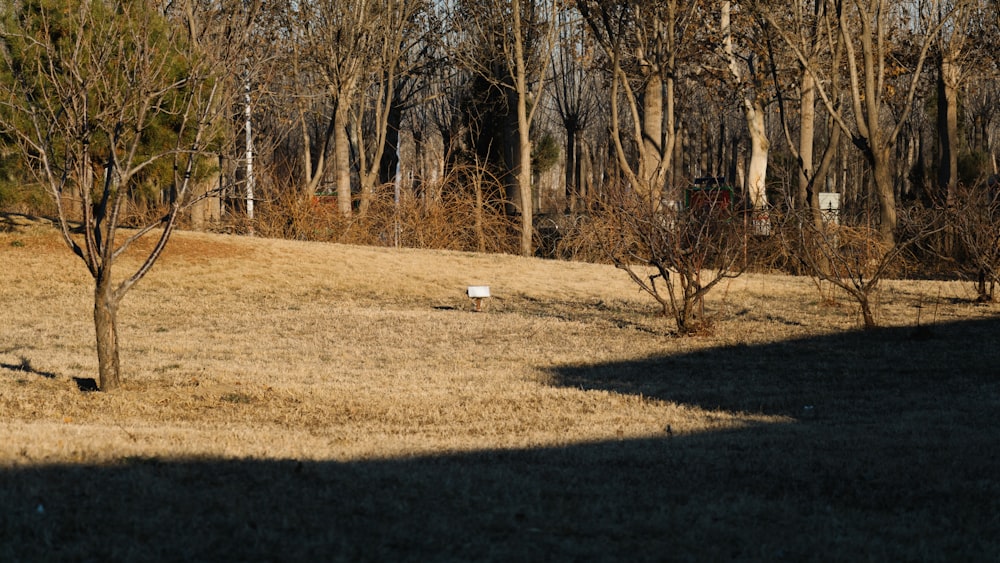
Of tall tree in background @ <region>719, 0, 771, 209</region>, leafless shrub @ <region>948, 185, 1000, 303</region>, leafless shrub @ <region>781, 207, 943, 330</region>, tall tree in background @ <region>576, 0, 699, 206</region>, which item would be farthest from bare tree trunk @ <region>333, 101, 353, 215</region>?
leafless shrub @ <region>948, 185, 1000, 303</region>

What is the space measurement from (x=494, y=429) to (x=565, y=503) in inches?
103

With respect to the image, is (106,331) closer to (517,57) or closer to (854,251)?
(854,251)

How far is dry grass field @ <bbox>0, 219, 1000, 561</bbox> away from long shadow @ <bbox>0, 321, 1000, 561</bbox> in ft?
0.06

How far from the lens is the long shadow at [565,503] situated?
443 cm

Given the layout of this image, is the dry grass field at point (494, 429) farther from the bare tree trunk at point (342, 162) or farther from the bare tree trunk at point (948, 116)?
the bare tree trunk at point (948, 116)

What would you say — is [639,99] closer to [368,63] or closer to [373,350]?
[368,63]

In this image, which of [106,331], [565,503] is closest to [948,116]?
[106,331]

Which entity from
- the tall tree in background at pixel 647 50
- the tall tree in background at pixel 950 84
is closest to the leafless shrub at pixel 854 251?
the tall tree in background at pixel 950 84

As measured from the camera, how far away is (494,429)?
25.8 ft

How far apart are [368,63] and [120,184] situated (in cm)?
2105

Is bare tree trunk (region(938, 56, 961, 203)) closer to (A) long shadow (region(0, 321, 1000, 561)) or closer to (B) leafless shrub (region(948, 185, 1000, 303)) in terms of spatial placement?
(B) leafless shrub (region(948, 185, 1000, 303))

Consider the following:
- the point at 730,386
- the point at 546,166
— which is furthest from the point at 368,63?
the point at 730,386

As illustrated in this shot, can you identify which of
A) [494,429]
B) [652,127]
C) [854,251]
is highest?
[652,127]

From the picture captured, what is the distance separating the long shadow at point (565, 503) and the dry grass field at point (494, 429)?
2cm
